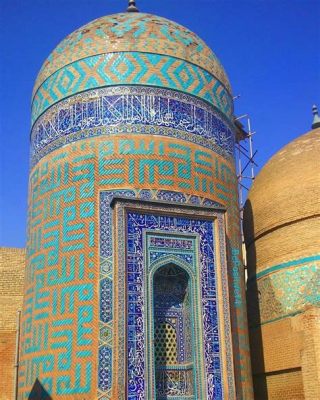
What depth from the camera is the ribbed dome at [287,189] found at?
11328 millimetres

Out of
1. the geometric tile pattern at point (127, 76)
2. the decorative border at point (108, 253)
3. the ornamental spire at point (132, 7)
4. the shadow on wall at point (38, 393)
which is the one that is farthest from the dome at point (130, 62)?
the shadow on wall at point (38, 393)

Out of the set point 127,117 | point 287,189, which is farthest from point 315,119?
point 127,117

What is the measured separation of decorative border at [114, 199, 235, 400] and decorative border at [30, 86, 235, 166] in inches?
52.6

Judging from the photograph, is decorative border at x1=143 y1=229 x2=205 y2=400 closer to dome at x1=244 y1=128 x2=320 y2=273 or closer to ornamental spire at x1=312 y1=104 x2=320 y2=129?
dome at x1=244 y1=128 x2=320 y2=273

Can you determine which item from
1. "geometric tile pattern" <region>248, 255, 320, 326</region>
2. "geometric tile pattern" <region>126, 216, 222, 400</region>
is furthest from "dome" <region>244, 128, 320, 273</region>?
"geometric tile pattern" <region>126, 216, 222, 400</region>

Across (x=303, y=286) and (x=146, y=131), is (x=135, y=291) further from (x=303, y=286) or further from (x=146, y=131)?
(x=303, y=286)

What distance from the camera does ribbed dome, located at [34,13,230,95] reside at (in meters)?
10.1

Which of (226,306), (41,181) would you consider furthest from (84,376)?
(41,181)

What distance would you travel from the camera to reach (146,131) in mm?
9391

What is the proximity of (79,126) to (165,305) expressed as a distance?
10.3 ft

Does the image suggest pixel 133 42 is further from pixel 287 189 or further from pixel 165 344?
pixel 165 344

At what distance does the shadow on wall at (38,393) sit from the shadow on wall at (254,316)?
4.13m

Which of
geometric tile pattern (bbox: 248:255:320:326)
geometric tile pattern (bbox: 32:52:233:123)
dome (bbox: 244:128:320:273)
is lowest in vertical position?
geometric tile pattern (bbox: 248:255:320:326)

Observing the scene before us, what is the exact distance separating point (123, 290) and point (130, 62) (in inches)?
152
